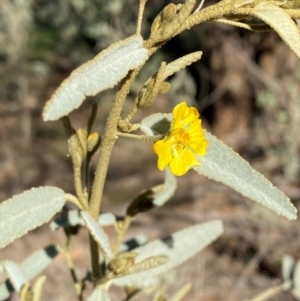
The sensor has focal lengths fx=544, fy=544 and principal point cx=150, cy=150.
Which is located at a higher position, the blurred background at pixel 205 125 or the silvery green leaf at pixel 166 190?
the silvery green leaf at pixel 166 190

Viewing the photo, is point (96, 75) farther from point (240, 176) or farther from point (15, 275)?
point (15, 275)

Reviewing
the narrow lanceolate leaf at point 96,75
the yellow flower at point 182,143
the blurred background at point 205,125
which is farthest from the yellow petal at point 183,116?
the blurred background at point 205,125

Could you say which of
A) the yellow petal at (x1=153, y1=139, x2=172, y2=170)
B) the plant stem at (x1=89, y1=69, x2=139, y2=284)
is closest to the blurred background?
the plant stem at (x1=89, y1=69, x2=139, y2=284)

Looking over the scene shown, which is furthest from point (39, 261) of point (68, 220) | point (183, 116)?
point (183, 116)

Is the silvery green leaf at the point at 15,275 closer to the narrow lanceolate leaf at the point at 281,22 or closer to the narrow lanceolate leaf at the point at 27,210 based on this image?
the narrow lanceolate leaf at the point at 27,210

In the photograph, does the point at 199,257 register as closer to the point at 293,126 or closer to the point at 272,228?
the point at 272,228

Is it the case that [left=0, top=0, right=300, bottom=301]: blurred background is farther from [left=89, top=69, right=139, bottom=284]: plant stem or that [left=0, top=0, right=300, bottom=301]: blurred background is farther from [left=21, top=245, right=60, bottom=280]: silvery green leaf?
[left=89, top=69, right=139, bottom=284]: plant stem
